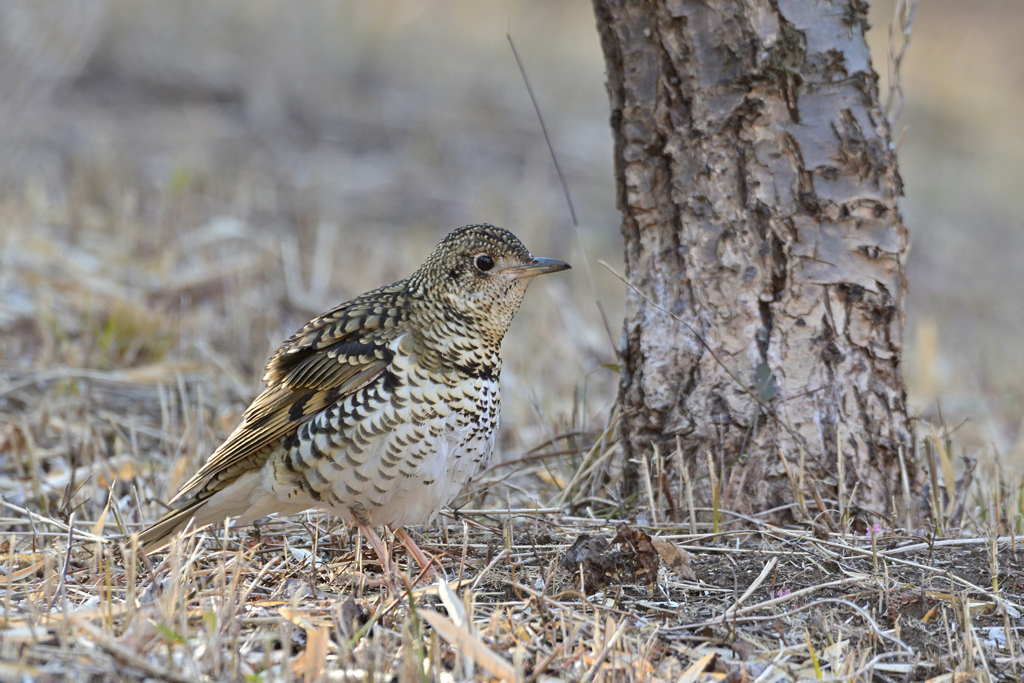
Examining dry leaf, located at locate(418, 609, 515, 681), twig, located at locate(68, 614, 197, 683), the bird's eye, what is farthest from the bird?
twig, located at locate(68, 614, 197, 683)

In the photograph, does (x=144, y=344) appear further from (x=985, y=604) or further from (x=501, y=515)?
(x=985, y=604)

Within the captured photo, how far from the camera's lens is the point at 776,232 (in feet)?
12.5

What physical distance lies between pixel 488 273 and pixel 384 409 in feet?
2.24

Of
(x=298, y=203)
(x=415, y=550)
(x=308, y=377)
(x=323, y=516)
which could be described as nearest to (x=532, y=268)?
(x=308, y=377)

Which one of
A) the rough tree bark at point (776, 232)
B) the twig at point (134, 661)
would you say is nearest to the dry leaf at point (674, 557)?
the rough tree bark at point (776, 232)

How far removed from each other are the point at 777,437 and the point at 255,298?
4.44 meters

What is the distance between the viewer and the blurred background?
5.65 m

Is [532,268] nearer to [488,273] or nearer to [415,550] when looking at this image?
[488,273]

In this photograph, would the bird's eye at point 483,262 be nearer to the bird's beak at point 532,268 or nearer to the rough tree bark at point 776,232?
the bird's beak at point 532,268

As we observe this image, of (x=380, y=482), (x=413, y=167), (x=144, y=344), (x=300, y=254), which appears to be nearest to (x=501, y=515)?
(x=380, y=482)

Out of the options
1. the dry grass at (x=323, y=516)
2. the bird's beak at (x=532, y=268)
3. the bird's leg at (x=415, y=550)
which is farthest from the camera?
the bird's beak at (x=532, y=268)

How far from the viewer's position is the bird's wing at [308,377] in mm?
3494

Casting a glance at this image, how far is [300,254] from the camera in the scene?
26.9ft

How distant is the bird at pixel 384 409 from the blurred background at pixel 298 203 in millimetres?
987
